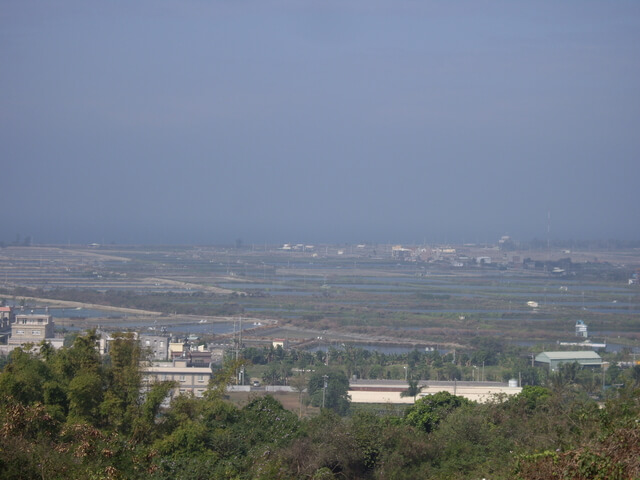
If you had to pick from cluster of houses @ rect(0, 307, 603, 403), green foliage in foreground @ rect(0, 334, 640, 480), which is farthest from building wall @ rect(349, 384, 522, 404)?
green foliage in foreground @ rect(0, 334, 640, 480)

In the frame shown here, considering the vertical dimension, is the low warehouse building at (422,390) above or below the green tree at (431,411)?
below

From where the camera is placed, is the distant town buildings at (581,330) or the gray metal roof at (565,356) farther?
the distant town buildings at (581,330)

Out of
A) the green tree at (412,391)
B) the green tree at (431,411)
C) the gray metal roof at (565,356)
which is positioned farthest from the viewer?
the gray metal roof at (565,356)

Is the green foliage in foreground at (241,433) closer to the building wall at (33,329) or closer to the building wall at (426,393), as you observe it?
the building wall at (426,393)

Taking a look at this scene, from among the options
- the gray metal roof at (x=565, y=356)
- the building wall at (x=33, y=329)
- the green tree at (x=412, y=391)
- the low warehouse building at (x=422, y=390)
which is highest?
the building wall at (x=33, y=329)

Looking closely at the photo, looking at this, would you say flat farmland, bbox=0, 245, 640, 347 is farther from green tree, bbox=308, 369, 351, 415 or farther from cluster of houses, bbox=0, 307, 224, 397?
green tree, bbox=308, 369, 351, 415

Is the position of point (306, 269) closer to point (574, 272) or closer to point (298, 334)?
point (574, 272)

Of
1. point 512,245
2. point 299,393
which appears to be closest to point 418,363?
point 299,393

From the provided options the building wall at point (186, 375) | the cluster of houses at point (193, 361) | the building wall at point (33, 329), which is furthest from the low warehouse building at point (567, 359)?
the building wall at point (33, 329)
